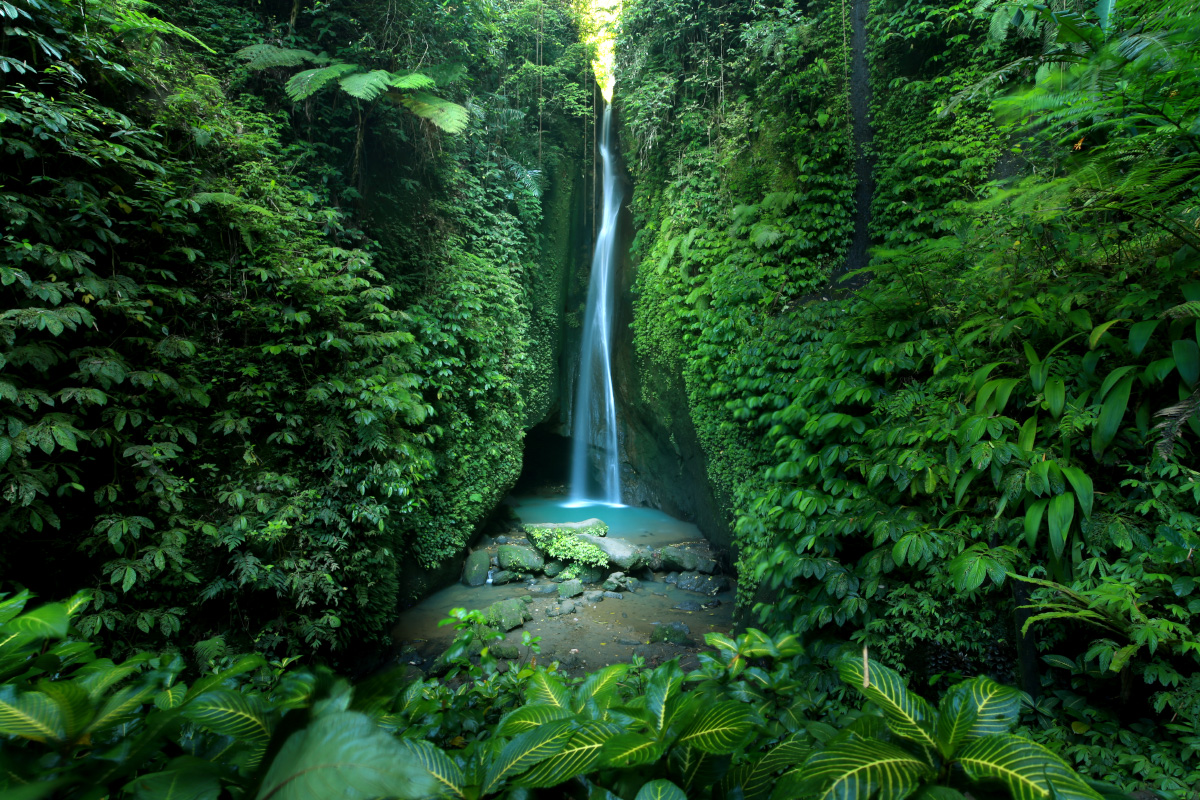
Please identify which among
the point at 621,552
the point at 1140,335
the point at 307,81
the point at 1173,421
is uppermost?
the point at 307,81

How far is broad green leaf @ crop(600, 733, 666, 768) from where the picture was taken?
78 centimetres

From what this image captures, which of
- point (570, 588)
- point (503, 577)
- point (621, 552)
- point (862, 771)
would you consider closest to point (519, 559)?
point (503, 577)

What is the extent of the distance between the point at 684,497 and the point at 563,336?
4.50 m

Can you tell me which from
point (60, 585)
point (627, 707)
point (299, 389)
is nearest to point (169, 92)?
point (299, 389)

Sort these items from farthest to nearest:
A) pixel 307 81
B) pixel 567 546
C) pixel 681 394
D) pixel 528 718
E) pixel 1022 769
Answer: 1. pixel 681 394
2. pixel 567 546
3. pixel 307 81
4. pixel 528 718
5. pixel 1022 769

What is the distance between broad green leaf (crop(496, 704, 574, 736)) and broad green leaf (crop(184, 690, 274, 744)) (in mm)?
397

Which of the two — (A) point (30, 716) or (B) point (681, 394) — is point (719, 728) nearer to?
(A) point (30, 716)

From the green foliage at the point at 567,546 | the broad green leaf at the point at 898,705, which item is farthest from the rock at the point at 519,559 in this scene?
Result: the broad green leaf at the point at 898,705

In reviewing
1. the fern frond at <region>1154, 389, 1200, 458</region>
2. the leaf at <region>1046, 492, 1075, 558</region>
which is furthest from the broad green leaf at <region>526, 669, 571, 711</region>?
the fern frond at <region>1154, 389, 1200, 458</region>

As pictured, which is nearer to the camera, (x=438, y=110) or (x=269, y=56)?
(x=269, y=56)

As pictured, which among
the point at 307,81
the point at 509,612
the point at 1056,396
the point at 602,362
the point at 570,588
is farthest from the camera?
the point at 602,362

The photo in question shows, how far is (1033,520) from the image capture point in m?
2.45

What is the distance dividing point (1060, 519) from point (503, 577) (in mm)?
6126

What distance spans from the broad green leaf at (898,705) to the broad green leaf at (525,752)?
0.49 meters
